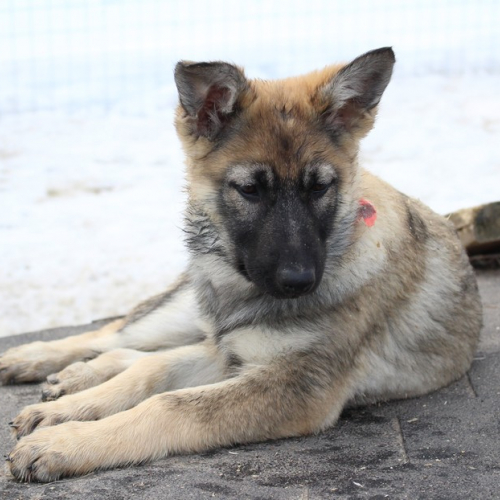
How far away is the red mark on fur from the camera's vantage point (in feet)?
14.8

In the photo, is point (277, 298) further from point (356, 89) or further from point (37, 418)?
point (37, 418)

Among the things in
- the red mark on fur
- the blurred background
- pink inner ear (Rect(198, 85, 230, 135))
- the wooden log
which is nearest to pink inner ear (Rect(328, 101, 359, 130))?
the red mark on fur

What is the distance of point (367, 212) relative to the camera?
451 cm

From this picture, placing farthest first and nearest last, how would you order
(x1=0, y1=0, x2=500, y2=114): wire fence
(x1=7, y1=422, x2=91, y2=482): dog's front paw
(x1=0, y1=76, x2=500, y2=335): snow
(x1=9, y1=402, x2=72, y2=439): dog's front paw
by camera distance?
(x1=0, y1=0, x2=500, y2=114): wire fence → (x1=0, y1=76, x2=500, y2=335): snow → (x1=9, y1=402, x2=72, y2=439): dog's front paw → (x1=7, y1=422, x2=91, y2=482): dog's front paw

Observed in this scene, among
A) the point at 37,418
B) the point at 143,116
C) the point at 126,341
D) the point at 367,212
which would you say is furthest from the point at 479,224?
the point at 143,116

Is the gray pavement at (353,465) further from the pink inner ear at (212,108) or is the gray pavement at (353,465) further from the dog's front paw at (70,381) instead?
the pink inner ear at (212,108)

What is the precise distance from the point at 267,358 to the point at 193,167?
Answer: 40.4 inches

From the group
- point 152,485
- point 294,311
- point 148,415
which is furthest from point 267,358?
point 152,485

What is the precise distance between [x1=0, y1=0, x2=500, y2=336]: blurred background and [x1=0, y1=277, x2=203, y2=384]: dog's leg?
4.87 feet

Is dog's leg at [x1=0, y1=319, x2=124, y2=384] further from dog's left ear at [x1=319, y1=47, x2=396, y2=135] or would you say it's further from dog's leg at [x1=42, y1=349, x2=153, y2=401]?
dog's left ear at [x1=319, y1=47, x2=396, y2=135]

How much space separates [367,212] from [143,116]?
8.18 m

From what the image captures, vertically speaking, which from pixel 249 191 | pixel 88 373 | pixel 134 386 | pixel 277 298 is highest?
pixel 249 191

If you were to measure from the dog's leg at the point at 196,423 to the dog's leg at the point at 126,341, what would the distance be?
1175 mm

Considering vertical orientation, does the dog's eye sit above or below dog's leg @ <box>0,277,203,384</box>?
above
